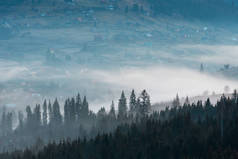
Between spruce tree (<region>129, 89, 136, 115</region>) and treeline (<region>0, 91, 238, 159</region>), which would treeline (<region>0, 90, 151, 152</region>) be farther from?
treeline (<region>0, 91, 238, 159</region>)

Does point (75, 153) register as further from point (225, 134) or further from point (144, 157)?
point (225, 134)

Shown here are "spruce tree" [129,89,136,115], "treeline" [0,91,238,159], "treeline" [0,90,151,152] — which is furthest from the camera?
"spruce tree" [129,89,136,115]

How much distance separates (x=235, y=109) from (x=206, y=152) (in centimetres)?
2842

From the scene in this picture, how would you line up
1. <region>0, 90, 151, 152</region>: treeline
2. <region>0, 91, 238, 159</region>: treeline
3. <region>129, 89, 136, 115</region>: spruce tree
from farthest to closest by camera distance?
<region>129, 89, 136, 115</region>: spruce tree < <region>0, 90, 151, 152</region>: treeline < <region>0, 91, 238, 159</region>: treeline

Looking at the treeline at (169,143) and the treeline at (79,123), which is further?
the treeline at (79,123)

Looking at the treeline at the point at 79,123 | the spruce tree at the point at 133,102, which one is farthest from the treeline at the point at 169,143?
the spruce tree at the point at 133,102

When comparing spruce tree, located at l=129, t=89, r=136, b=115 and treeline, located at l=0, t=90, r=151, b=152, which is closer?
treeline, located at l=0, t=90, r=151, b=152

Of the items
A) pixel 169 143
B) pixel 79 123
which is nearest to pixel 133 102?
pixel 79 123

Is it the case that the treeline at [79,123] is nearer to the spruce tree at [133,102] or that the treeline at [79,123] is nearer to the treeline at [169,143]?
the spruce tree at [133,102]

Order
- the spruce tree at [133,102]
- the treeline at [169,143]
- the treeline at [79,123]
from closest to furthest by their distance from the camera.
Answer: the treeline at [169,143] < the treeline at [79,123] < the spruce tree at [133,102]

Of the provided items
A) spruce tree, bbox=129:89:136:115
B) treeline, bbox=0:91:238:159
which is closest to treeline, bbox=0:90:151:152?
spruce tree, bbox=129:89:136:115

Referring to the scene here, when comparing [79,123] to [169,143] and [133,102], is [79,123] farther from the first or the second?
[169,143]

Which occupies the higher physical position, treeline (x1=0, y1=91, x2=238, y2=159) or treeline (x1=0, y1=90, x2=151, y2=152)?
treeline (x1=0, y1=91, x2=238, y2=159)

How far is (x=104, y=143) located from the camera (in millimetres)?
100312
